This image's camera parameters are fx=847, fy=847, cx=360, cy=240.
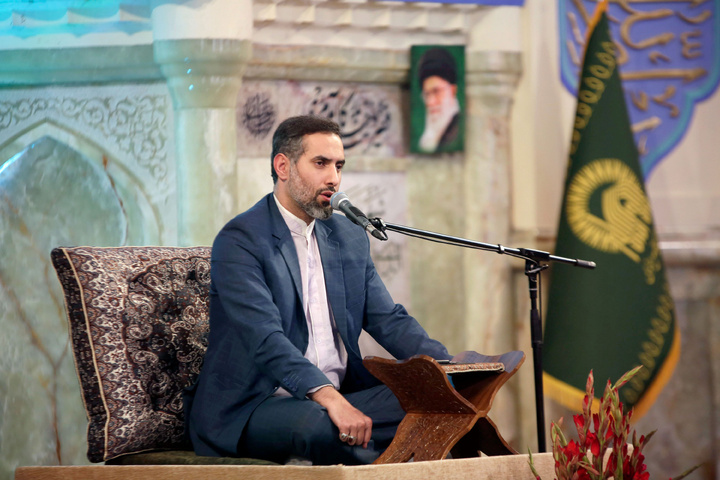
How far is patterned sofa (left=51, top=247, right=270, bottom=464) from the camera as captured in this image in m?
2.38

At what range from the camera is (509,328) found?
4.21 m

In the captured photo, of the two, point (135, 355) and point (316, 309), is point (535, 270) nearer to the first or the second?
point (316, 309)

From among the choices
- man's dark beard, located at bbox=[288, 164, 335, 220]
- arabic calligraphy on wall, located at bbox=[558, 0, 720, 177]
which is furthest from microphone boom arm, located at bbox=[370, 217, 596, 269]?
arabic calligraphy on wall, located at bbox=[558, 0, 720, 177]

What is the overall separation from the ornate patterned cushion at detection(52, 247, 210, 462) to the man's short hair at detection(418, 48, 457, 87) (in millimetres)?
1837

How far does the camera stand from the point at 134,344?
248 centimetres

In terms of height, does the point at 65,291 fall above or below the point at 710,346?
above

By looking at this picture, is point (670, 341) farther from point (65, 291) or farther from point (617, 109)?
point (65, 291)

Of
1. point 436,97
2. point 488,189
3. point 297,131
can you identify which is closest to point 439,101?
point 436,97

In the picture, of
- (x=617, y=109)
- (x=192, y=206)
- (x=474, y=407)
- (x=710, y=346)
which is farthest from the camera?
(x=710, y=346)

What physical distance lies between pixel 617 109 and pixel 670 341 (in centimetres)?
110

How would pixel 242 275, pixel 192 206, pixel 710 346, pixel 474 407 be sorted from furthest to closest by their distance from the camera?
pixel 710 346 < pixel 192 206 < pixel 242 275 < pixel 474 407

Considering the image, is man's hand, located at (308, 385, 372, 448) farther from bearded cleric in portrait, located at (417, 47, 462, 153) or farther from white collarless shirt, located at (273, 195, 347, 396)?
bearded cleric in portrait, located at (417, 47, 462, 153)

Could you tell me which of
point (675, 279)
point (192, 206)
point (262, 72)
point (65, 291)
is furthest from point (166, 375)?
point (675, 279)

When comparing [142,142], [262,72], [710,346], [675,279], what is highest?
[262,72]
